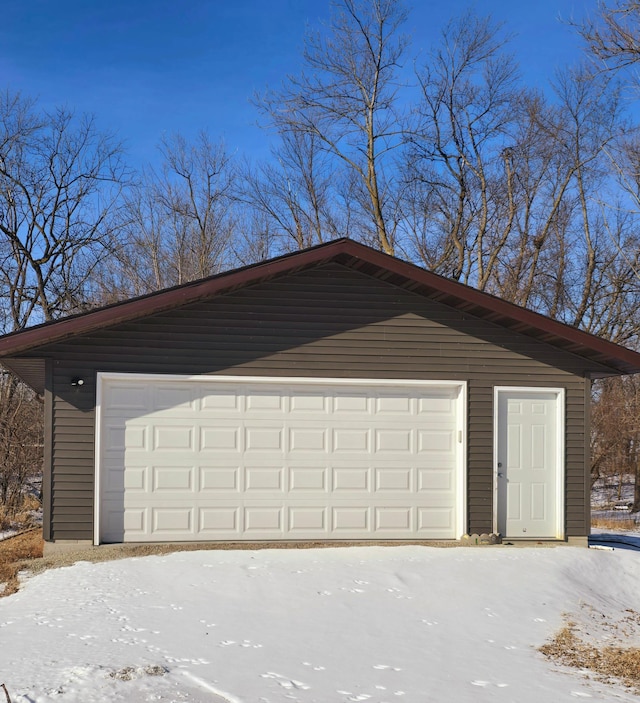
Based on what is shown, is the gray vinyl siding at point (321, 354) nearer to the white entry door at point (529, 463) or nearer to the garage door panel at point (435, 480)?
the white entry door at point (529, 463)

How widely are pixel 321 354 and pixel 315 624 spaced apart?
4.51m

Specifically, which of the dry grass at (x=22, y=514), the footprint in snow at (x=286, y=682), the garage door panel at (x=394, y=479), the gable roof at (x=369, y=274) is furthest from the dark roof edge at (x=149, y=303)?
the dry grass at (x=22, y=514)

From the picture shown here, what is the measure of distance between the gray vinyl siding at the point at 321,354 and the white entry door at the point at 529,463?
0.55 feet

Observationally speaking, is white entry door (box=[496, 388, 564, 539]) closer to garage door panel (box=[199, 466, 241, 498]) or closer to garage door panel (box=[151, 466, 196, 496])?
garage door panel (box=[199, 466, 241, 498])

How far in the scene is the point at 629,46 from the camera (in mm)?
11859

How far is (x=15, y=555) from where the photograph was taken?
10.1 metres

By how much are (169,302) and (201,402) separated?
1.49 m

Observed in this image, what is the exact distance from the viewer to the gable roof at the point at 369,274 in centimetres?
952

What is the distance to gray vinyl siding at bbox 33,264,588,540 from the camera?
1007cm

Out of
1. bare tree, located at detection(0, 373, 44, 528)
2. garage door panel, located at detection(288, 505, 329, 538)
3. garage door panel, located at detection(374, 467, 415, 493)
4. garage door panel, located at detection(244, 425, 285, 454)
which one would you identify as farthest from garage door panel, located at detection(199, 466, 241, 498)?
bare tree, located at detection(0, 373, 44, 528)

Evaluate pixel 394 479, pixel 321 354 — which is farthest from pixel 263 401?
pixel 394 479

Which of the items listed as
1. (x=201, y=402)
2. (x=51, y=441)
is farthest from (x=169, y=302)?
(x=51, y=441)

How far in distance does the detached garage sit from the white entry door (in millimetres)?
20

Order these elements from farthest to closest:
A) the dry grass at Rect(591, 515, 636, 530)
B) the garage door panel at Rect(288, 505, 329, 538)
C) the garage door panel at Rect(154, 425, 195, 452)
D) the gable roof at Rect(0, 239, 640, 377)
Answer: the dry grass at Rect(591, 515, 636, 530), the garage door panel at Rect(288, 505, 329, 538), the garage door panel at Rect(154, 425, 195, 452), the gable roof at Rect(0, 239, 640, 377)
